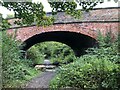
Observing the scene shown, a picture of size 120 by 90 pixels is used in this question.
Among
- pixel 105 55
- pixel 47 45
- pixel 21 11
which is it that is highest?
pixel 21 11

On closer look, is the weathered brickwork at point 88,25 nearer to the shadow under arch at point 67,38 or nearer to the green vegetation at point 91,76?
the shadow under arch at point 67,38

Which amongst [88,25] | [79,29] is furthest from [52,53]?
[88,25]

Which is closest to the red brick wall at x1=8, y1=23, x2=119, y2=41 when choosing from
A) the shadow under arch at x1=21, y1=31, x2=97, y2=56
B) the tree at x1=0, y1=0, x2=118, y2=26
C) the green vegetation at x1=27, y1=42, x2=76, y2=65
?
the shadow under arch at x1=21, y1=31, x2=97, y2=56

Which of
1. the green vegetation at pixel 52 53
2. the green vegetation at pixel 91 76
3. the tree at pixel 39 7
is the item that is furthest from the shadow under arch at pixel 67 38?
the tree at pixel 39 7

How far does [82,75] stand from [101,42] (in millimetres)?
4040

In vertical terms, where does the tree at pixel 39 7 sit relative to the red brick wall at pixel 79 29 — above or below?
above

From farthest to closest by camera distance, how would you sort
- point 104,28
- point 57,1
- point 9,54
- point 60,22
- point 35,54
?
point 35,54, point 60,22, point 104,28, point 9,54, point 57,1

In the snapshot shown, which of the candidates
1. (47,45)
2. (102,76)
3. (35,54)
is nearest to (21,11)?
(102,76)

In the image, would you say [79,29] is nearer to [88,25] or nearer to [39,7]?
[88,25]

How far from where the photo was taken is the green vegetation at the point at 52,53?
23.4m

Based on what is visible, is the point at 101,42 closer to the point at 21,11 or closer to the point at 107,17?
the point at 107,17

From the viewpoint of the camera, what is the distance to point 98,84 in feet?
26.3

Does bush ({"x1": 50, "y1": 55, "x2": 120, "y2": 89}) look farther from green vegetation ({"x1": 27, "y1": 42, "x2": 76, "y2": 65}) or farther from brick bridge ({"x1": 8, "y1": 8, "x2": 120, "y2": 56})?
green vegetation ({"x1": 27, "y1": 42, "x2": 76, "y2": 65})

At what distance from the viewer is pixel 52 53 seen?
3356cm
